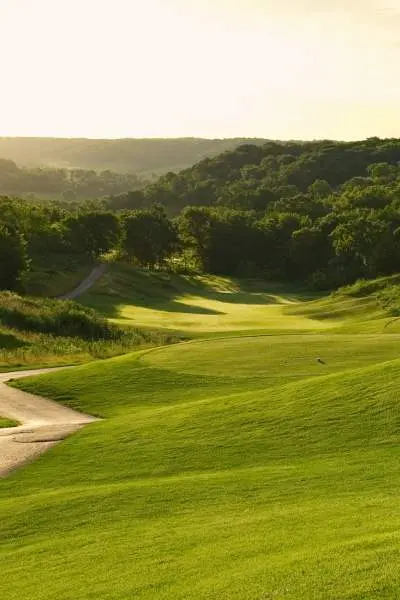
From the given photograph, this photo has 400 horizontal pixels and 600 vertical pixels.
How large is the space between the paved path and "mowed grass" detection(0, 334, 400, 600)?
54409 millimetres

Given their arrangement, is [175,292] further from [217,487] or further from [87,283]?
[217,487]

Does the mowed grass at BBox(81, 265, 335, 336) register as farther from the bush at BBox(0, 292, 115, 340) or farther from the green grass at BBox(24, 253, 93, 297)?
the bush at BBox(0, 292, 115, 340)

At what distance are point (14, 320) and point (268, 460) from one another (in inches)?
1268

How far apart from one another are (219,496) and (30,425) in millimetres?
10131

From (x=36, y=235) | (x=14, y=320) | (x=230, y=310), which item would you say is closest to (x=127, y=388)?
(x=14, y=320)

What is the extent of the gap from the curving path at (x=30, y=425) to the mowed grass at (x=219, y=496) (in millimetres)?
611

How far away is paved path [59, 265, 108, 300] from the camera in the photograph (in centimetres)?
7891

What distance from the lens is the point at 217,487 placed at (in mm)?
14242

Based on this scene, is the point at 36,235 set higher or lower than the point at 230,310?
higher

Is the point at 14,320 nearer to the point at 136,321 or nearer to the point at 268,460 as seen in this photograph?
the point at 136,321

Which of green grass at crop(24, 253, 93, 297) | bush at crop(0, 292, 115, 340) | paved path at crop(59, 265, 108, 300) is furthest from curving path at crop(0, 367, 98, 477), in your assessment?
green grass at crop(24, 253, 93, 297)

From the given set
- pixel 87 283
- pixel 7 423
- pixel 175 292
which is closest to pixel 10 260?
pixel 87 283

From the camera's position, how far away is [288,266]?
11806 cm

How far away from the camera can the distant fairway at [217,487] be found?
9.46 metres
